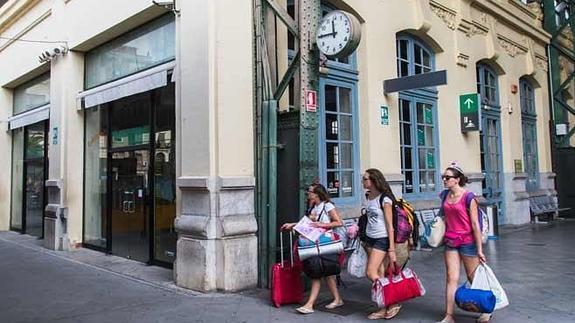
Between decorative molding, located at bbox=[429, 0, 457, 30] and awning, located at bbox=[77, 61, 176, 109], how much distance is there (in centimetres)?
651

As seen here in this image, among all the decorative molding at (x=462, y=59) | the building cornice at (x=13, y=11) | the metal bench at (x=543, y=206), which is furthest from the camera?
the metal bench at (x=543, y=206)

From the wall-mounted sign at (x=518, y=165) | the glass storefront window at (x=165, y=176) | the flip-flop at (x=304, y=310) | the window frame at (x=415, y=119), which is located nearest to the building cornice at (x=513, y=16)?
the window frame at (x=415, y=119)

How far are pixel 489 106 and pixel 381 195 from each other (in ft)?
31.5

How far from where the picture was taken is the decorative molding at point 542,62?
16678 millimetres

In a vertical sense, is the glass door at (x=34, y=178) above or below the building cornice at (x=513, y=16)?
below

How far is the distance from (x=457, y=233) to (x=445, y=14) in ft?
27.0

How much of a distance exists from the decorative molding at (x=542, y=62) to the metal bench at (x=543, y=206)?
440cm

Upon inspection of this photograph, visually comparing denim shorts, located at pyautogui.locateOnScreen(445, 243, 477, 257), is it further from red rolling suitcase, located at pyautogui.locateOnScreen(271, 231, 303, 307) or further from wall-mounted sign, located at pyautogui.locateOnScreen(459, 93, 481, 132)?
wall-mounted sign, located at pyautogui.locateOnScreen(459, 93, 481, 132)

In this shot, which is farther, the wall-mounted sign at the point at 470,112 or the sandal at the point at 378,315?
the wall-mounted sign at the point at 470,112

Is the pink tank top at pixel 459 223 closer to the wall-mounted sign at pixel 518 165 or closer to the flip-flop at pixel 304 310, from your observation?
the flip-flop at pixel 304 310

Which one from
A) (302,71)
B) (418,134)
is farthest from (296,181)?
(418,134)

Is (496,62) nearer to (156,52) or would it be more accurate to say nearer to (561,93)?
(561,93)

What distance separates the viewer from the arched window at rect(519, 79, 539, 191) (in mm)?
15711

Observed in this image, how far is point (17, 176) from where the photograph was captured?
15523 millimetres
